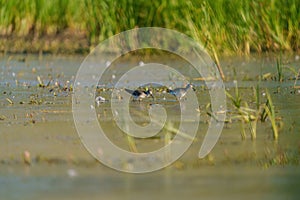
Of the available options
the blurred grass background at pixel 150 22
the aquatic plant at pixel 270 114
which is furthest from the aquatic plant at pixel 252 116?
the blurred grass background at pixel 150 22

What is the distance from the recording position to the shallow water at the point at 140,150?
4328mm

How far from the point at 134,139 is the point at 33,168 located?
982mm

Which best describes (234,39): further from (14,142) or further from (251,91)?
(14,142)

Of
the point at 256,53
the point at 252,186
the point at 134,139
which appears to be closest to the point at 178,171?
the point at 252,186

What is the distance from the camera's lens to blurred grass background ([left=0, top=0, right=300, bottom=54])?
9.88m

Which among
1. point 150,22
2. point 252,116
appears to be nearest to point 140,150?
point 252,116

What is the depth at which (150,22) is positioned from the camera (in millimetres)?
11445

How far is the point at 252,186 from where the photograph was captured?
438cm

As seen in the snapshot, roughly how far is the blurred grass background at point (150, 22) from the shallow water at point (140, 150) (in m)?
1.66

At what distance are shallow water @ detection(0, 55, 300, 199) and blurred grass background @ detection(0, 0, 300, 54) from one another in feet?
5.43

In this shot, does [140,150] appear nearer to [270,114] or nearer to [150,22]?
[270,114]

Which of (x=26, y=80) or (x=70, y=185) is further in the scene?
(x=26, y=80)

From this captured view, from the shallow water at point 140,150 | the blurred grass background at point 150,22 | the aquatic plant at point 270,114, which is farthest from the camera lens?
the blurred grass background at point 150,22

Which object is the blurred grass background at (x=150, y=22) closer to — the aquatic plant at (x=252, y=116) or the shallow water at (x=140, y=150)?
the shallow water at (x=140, y=150)
